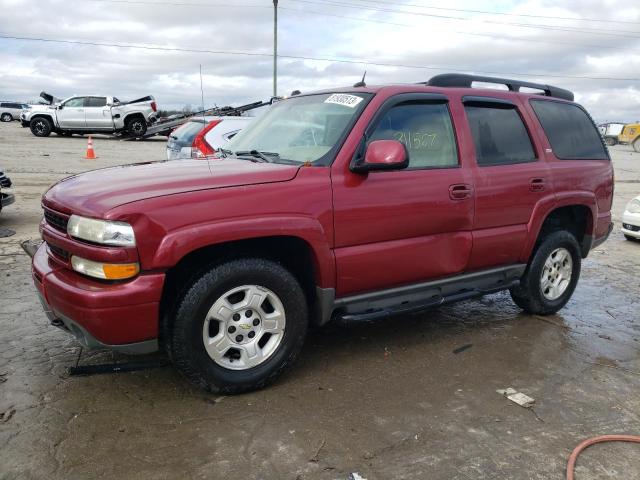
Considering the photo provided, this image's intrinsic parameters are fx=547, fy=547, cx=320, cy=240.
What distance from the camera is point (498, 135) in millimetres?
4207

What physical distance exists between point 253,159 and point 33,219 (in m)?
5.61

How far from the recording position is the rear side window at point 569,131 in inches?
181

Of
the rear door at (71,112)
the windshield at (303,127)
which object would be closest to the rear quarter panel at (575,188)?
the windshield at (303,127)

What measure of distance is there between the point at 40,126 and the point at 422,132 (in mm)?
24622

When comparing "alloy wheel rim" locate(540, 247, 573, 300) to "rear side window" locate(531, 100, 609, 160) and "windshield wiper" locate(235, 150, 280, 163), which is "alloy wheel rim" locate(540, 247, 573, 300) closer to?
"rear side window" locate(531, 100, 609, 160)

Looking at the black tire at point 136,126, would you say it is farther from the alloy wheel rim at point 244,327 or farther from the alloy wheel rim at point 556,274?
the alloy wheel rim at point 244,327

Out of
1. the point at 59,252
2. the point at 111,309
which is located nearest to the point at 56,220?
the point at 59,252

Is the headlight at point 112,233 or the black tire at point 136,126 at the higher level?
the headlight at point 112,233

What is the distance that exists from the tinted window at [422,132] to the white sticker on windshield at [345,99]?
0.23 m

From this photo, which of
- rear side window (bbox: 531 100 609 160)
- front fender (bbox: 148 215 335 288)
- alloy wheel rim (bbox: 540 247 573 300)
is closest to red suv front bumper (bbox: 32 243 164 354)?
front fender (bbox: 148 215 335 288)

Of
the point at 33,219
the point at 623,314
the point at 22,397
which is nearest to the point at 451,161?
the point at 623,314

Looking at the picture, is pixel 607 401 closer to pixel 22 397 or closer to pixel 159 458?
pixel 159 458

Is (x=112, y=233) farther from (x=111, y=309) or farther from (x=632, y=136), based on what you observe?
(x=632, y=136)

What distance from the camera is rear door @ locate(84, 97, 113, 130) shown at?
24.1 meters
